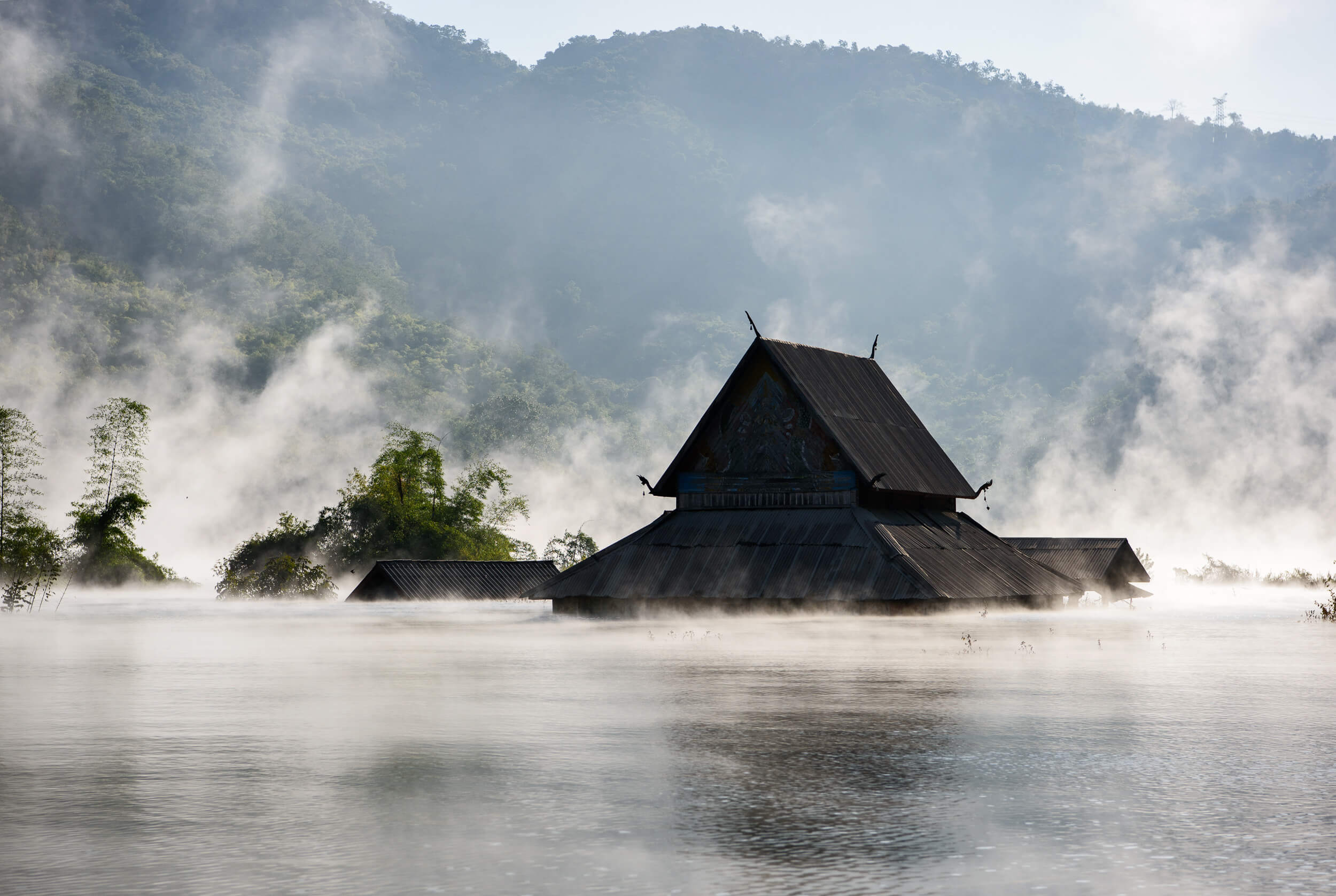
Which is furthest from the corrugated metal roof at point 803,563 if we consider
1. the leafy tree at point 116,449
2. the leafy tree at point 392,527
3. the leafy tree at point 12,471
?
the leafy tree at point 116,449

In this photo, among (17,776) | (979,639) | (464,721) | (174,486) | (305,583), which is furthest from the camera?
(174,486)

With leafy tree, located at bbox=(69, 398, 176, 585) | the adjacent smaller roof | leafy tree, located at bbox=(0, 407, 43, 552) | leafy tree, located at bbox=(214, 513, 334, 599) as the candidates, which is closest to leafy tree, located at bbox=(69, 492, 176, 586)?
leafy tree, located at bbox=(69, 398, 176, 585)

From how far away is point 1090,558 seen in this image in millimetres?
61906

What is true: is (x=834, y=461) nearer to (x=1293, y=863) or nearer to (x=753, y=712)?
(x=753, y=712)

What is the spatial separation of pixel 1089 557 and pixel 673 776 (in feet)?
172

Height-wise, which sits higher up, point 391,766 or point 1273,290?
point 1273,290

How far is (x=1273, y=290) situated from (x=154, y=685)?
180 m

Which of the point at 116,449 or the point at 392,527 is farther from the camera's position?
the point at 392,527

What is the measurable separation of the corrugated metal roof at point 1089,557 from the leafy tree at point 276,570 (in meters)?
31.6

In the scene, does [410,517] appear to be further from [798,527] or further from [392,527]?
[798,527]

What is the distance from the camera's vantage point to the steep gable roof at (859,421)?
4909 cm

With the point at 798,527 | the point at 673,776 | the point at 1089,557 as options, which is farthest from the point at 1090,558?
the point at 673,776

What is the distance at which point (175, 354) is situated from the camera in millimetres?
169500

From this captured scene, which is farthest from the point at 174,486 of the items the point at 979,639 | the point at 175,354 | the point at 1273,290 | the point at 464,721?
the point at 464,721
